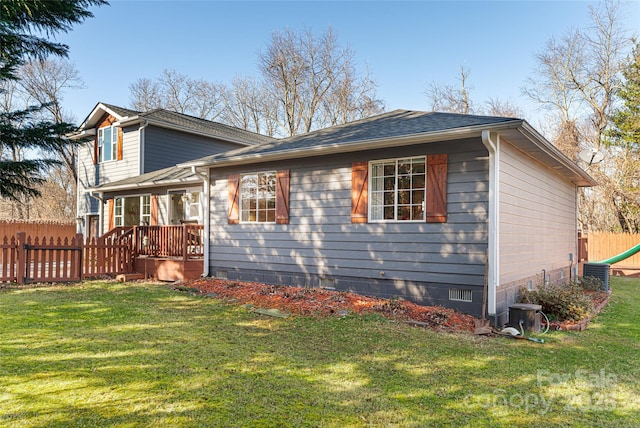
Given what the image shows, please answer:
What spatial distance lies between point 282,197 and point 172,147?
9.39 m

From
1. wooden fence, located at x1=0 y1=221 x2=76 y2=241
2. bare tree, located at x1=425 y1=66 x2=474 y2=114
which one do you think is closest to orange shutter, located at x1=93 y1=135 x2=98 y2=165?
wooden fence, located at x1=0 y1=221 x2=76 y2=241

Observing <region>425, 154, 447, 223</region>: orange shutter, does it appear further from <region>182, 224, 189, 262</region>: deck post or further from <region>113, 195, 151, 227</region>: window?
<region>113, 195, 151, 227</region>: window

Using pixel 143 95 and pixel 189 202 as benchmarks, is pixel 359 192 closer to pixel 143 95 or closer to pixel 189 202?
pixel 189 202

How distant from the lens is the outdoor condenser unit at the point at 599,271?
33.8 ft

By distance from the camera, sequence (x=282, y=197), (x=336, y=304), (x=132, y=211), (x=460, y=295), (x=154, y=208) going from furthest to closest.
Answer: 1. (x=132, y=211)
2. (x=154, y=208)
3. (x=282, y=197)
4. (x=336, y=304)
5. (x=460, y=295)

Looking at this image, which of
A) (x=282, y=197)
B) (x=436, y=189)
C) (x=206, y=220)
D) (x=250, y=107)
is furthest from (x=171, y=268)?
(x=250, y=107)

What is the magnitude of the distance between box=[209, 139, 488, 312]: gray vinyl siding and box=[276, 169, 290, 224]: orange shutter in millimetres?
114

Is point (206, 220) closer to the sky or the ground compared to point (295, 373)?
closer to the sky

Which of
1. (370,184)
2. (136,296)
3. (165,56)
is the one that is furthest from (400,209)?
(165,56)

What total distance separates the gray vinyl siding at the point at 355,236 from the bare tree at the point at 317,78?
16145mm

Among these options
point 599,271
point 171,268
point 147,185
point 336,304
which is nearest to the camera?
point 336,304

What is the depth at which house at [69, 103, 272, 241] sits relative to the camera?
42.9 ft

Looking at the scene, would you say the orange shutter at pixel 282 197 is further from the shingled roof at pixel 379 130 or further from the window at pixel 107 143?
the window at pixel 107 143

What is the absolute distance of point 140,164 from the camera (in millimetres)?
15094
